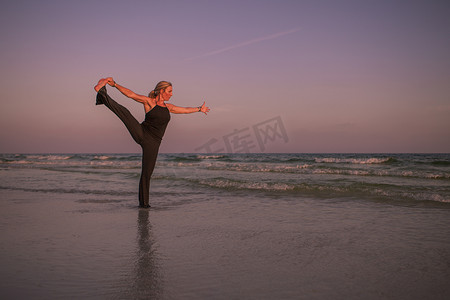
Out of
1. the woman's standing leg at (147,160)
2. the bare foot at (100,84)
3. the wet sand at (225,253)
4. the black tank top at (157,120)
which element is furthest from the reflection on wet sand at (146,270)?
the bare foot at (100,84)

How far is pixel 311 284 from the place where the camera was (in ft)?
8.68

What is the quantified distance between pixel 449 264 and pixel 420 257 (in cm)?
26

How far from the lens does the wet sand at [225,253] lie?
2539 millimetres

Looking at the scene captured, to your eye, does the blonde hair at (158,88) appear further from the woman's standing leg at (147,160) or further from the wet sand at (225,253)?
the wet sand at (225,253)

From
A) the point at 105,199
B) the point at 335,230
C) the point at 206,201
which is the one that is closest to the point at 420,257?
the point at 335,230

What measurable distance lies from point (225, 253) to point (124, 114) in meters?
3.09

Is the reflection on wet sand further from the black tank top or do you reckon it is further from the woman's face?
the woman's face

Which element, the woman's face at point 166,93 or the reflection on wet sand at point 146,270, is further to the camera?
the woman's face at point 166,93

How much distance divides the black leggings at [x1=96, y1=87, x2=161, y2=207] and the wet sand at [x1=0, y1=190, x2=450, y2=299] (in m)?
0.62

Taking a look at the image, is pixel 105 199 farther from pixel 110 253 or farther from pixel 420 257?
pixel 420 257

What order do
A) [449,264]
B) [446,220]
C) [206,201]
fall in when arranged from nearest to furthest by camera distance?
[449,264], [446,220], [206,201]

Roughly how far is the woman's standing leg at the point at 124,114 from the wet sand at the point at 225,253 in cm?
136

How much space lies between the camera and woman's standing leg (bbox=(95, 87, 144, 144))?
5199mm

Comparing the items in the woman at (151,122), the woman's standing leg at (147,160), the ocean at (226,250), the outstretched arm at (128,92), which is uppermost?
the outstretched arm at (128,92)
